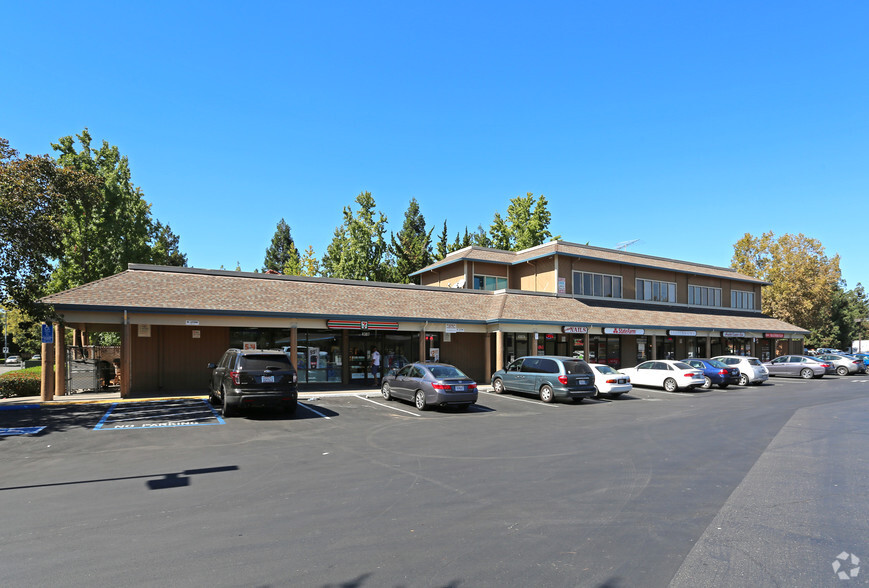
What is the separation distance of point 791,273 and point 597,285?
107 feet

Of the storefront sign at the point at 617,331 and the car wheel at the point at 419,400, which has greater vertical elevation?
the storefront sign at the point at 617,331

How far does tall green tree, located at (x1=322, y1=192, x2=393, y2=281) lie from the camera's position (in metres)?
45.5

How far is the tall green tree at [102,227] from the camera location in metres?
31.8

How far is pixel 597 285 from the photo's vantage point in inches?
1328

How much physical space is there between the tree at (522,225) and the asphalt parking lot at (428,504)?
41622 millimetres

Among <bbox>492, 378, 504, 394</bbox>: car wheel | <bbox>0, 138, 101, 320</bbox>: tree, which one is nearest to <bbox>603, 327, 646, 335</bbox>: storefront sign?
<bbox>492, 378, 504, 394</bbox>: car wheel

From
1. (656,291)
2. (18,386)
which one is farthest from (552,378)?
(656,291)

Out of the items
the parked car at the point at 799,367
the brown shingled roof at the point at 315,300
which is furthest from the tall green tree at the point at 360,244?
the parked car at the point at 799,367

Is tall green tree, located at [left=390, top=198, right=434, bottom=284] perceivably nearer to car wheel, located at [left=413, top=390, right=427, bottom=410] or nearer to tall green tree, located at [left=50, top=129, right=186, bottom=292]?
tall green tree, located at [left=50, top=129, right=186, bottom=292]

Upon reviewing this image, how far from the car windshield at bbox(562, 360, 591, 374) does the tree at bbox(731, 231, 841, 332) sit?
4289cm

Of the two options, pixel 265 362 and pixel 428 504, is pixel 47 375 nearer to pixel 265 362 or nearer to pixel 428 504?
pixel 265 362

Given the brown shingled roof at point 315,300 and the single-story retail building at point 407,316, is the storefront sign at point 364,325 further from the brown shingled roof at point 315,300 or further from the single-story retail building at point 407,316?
the brown shingled roof at point 315,300

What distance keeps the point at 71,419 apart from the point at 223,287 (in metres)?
8.57

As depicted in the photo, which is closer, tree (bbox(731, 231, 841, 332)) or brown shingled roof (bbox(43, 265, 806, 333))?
brown shingled roof (bbox(43, 265, 806, 333))
